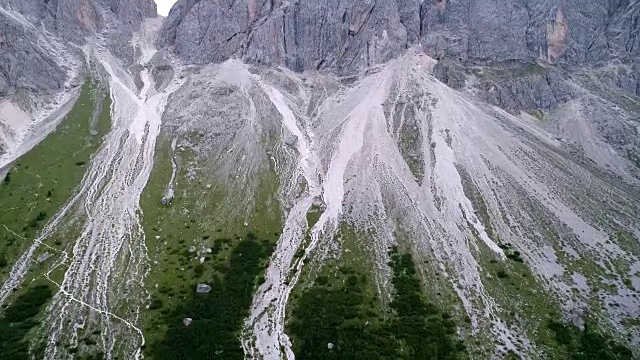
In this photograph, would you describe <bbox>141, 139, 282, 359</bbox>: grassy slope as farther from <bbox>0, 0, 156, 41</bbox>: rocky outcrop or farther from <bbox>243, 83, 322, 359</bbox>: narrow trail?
<bbox>0, 0, 156, 41</bbox>: rocky outcrop

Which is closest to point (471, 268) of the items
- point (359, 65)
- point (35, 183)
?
point (35, 183)

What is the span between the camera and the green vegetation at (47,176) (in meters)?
68.9

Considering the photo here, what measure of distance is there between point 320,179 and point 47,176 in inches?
1861

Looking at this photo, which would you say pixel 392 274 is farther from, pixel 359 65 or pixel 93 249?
pixel 359 65

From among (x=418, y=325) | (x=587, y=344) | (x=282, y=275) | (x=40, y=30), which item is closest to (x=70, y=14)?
(x=40, y=30)

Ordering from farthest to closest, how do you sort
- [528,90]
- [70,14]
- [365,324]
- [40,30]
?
[70,14], [40,30], [528,90], [365,324]

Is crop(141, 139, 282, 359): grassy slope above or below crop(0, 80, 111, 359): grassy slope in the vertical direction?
below

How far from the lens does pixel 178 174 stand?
288 feet

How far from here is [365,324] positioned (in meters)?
57.1

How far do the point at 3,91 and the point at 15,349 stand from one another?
68.6 m

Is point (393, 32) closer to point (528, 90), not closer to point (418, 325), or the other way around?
point (528, 90)

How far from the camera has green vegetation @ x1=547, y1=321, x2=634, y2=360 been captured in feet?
166

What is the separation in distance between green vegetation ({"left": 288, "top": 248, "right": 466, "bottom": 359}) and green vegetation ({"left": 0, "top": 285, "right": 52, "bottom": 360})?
94.7 ft

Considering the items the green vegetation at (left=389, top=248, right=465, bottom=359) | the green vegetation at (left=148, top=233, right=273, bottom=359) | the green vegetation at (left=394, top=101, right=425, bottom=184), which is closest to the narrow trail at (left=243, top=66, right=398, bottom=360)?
the green vegetation at (left=148, top=233, right=273, bottom=359)
